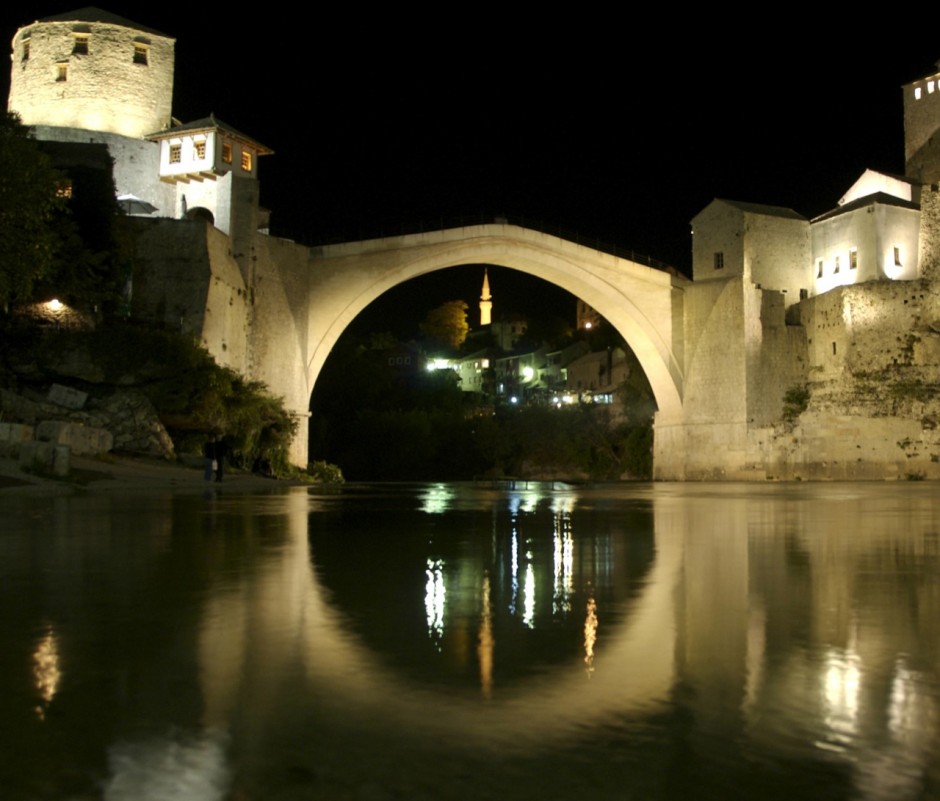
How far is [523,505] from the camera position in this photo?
1423 centimetres

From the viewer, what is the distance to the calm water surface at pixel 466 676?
201 centimetres

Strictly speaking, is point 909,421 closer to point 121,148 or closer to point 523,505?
point 523,505

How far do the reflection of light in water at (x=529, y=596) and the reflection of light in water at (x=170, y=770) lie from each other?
1816 millimetres

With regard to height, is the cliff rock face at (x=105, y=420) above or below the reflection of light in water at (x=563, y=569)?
above

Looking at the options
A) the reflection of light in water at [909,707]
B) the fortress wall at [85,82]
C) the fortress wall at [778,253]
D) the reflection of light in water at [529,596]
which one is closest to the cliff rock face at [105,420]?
the fortress wall at [85,82]

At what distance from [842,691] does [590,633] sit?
1.10 m

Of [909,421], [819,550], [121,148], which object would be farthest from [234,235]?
[819,550]

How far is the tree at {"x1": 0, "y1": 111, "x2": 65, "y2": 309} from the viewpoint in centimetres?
1884

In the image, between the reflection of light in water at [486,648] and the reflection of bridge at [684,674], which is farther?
the reflection of light in water at [486,648]

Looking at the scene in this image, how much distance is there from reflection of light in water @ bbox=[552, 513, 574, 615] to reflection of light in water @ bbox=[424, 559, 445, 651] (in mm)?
501

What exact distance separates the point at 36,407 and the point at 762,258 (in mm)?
27361

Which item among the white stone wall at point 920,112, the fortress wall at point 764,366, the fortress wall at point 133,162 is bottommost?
the fortress wall at point 764,366

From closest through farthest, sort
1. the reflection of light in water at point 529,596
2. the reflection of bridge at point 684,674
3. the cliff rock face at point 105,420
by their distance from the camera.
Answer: the reflection of bridge at point 684,674 → the reflection of light in water at point 529,596 → the cliff rock face at point 105,420

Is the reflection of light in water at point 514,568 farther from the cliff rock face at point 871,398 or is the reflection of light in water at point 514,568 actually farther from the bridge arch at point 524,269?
the cliff rock face at point 871,398
